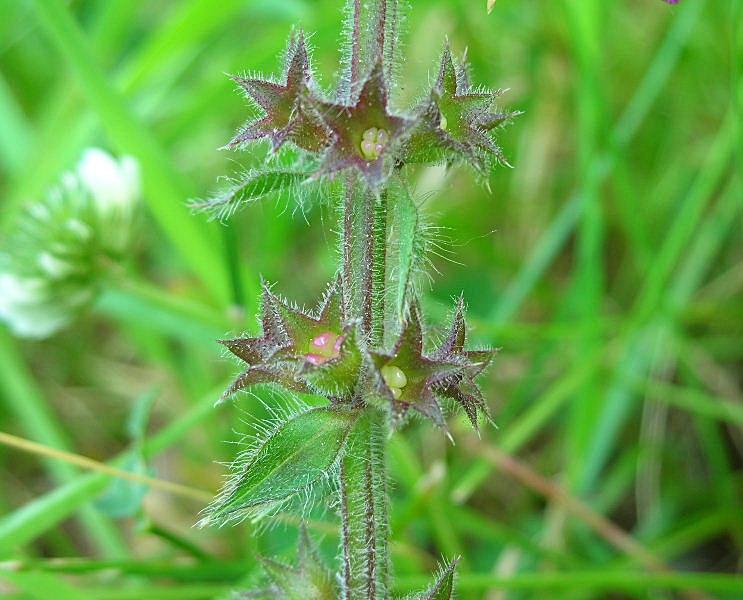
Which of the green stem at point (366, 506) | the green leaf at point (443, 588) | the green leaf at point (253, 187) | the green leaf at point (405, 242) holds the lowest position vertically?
the green leaf at point (443, 588)

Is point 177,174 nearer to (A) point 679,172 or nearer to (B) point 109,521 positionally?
(B) point 109,521

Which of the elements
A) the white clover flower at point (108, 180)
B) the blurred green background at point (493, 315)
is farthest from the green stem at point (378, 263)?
the white clover flower at point (108, 180)

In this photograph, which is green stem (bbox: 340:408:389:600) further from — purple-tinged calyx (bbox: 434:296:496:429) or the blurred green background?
the blurred green background

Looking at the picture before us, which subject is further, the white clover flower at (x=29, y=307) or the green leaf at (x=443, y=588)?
the white clover flower at (x=29, y=307)

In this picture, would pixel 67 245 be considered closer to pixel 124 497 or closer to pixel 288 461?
pixel 124 497

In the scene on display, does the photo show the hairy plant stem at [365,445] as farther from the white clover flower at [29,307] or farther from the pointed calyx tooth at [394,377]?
the white clover flower at [29,307]

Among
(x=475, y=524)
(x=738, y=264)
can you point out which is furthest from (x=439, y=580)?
(x=738, y=264)

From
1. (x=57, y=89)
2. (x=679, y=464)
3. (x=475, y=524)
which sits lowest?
(x=475, y=524)
